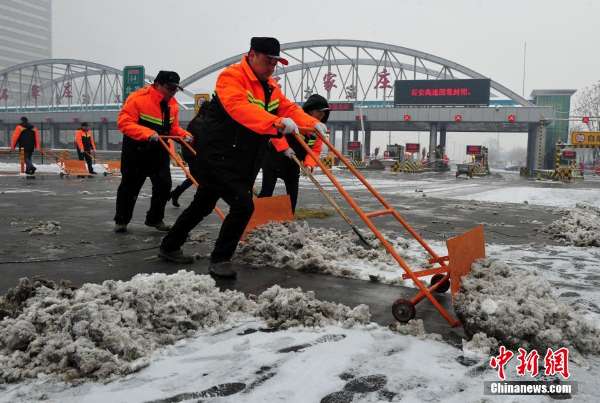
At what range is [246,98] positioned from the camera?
344cm

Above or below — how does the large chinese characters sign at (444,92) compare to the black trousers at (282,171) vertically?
above

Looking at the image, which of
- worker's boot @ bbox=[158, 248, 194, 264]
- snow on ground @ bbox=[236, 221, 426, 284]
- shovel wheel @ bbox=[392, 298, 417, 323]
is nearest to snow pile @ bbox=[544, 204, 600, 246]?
snow on ground @ bbox=[236, 221, 426, 284]

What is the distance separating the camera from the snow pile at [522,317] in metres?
2.38

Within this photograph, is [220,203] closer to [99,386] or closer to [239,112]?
[239,112]

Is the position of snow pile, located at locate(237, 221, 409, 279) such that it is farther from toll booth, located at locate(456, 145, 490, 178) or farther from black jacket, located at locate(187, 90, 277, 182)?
toll booth, located at locate(456, 145, 490, 178)

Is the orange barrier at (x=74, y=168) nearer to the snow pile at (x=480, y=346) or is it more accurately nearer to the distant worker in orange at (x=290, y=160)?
the distant worker in orange at (x=290, y=160)

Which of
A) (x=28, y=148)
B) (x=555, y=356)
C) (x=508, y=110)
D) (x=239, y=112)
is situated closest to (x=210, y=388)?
(x=555, y=356)

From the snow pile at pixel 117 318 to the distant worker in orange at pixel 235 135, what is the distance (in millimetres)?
667

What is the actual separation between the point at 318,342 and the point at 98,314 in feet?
3.47

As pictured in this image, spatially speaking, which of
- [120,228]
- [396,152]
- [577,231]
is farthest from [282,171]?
[396,152]

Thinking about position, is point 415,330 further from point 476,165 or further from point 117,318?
point 476,165

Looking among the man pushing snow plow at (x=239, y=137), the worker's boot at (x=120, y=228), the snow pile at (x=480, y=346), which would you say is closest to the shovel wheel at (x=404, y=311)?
the snow pile at (x=480, y=346)

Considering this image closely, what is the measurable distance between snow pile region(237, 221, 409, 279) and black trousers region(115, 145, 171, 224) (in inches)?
66.7

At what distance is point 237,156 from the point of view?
3.64 m
